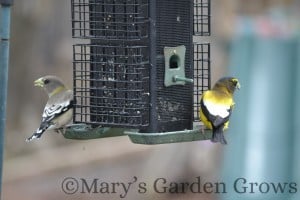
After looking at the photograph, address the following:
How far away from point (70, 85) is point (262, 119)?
2253 mm

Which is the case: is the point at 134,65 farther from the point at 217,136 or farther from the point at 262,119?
the point at 262,119

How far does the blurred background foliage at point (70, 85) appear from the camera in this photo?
11.8 metres

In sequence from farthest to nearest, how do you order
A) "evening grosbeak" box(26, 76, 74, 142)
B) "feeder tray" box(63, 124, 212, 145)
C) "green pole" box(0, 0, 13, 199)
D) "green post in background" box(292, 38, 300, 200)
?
"green post in background" box(292, 38, 300, 200) → "evening grosbeak" box(26, 76, 74, 142) → "feeder tray" box(63, 124, 212, 145) → "green pole" box(0, 0, 13, 199)

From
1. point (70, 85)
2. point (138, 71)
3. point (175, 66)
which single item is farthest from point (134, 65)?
point (70, 85)

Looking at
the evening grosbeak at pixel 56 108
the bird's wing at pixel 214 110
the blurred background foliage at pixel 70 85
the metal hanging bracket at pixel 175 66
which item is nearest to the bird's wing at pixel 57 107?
the evening grosbeak at pixel 56 108

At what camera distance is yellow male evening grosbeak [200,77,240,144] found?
22.4 ft

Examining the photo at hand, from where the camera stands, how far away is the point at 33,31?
40.9 ft

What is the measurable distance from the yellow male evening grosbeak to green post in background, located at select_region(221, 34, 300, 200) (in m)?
4.23

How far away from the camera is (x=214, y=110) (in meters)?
6.93

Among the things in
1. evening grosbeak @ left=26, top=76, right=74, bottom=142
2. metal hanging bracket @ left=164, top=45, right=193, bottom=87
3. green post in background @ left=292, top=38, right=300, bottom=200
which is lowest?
green post in background @ left=292, top=38, right=300, bottom=200

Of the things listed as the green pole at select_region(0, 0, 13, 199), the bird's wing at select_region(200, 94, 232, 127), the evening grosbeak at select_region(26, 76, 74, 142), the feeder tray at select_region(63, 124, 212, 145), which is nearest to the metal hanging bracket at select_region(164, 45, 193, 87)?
the bird's wing at select_region(200, 94, 232, 127)

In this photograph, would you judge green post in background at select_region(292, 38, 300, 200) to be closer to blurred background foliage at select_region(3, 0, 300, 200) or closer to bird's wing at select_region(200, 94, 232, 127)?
blurred background foliage at select_region(3, 0, 300, 200)

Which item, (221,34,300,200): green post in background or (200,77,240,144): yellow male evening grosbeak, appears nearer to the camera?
(200,77,240,144): yellow male evening grosbeak

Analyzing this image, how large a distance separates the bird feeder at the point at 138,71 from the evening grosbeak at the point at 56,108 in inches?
3.0
